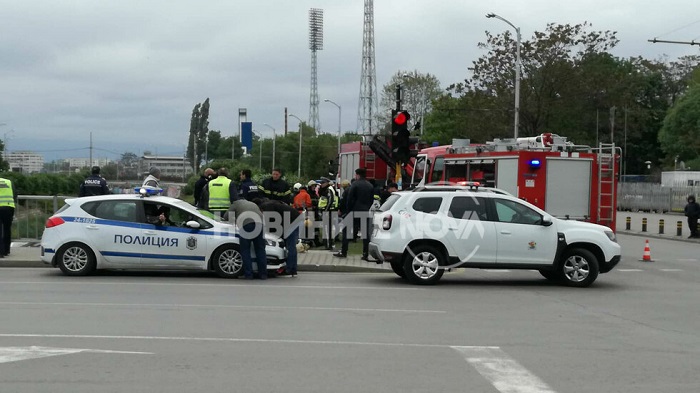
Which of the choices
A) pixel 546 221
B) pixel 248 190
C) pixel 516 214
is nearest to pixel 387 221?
pixel 516 214

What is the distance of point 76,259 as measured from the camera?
15.3 meters

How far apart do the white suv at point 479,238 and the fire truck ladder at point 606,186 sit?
183 inches

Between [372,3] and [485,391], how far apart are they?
61.1 metres

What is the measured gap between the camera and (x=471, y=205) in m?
15.4

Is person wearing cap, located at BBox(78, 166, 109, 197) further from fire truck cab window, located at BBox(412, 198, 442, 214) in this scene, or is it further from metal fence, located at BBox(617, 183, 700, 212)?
metal fence, located at BBox(617, 183, 700, 212)

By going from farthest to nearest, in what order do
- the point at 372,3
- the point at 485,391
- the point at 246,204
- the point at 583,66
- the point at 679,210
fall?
the point at 372,3 < the point at 679,210 < the point at 583,66 < the point at 246,204 < the point at 485,391

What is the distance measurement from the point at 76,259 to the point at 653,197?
50.3 metres

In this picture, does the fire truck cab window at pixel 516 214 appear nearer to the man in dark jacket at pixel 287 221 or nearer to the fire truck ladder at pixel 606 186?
the man in dark jacket at pixel 287 221

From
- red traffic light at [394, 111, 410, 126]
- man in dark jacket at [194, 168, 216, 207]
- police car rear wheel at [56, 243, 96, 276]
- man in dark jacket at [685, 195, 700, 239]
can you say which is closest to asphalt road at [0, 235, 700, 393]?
police car rear wheel at [56, 243, 96, 276]

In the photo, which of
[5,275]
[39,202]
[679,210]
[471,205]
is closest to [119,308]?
[5,275]

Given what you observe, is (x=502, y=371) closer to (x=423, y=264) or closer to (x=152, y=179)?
(x=423, y=264)

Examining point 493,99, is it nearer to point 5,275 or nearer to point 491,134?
point 491,134

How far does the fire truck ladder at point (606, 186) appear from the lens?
65.7 ft

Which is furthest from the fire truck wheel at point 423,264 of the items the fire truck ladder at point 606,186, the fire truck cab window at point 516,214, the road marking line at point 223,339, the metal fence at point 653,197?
the metal fence at point 653,197
